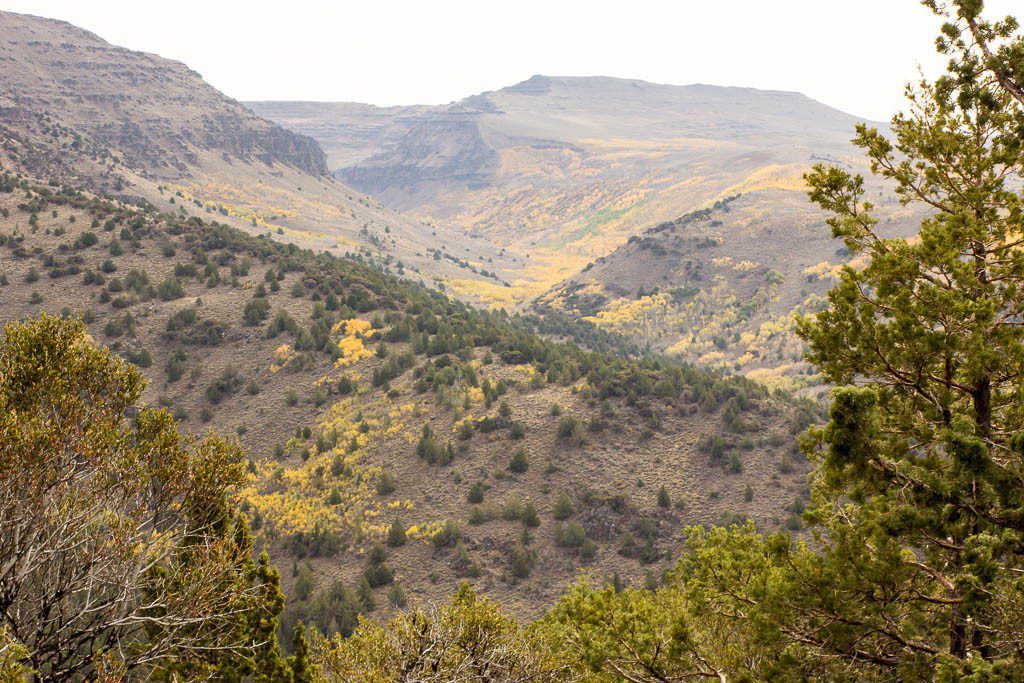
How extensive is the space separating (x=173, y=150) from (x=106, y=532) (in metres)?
145

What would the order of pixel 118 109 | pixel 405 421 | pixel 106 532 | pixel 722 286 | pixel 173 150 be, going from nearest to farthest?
pixel 106 532 → pixel 405 421 → pixel 722 286 → pixel 173 150 → pixel 118 109

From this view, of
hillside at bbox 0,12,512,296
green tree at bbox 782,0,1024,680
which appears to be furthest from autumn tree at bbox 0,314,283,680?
hillside at bbox 0,12,512,296

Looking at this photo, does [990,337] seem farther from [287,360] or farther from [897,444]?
[287,360]

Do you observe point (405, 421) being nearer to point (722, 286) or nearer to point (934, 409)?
point (934, 409)

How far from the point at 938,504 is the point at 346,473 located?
30.1 metres

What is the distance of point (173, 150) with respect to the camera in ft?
430

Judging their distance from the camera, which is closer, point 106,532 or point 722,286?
point 106,532

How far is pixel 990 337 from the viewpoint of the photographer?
6738 mm

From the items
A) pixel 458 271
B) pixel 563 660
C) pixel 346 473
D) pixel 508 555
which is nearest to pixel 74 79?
pixel 458 271

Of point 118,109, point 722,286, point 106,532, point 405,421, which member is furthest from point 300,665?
point 118,109

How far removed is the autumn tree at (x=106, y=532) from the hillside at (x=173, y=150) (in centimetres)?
8798

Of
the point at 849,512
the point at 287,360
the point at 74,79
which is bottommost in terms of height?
the point at 287,360

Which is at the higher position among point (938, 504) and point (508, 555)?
point (938, 504)

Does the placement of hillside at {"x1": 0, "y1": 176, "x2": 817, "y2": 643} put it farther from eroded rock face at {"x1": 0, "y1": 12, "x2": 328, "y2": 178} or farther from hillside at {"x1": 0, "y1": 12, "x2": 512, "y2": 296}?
eroded rock face at {"x1": 0, "y1": 12, "x2": 328, "y2": 178}
